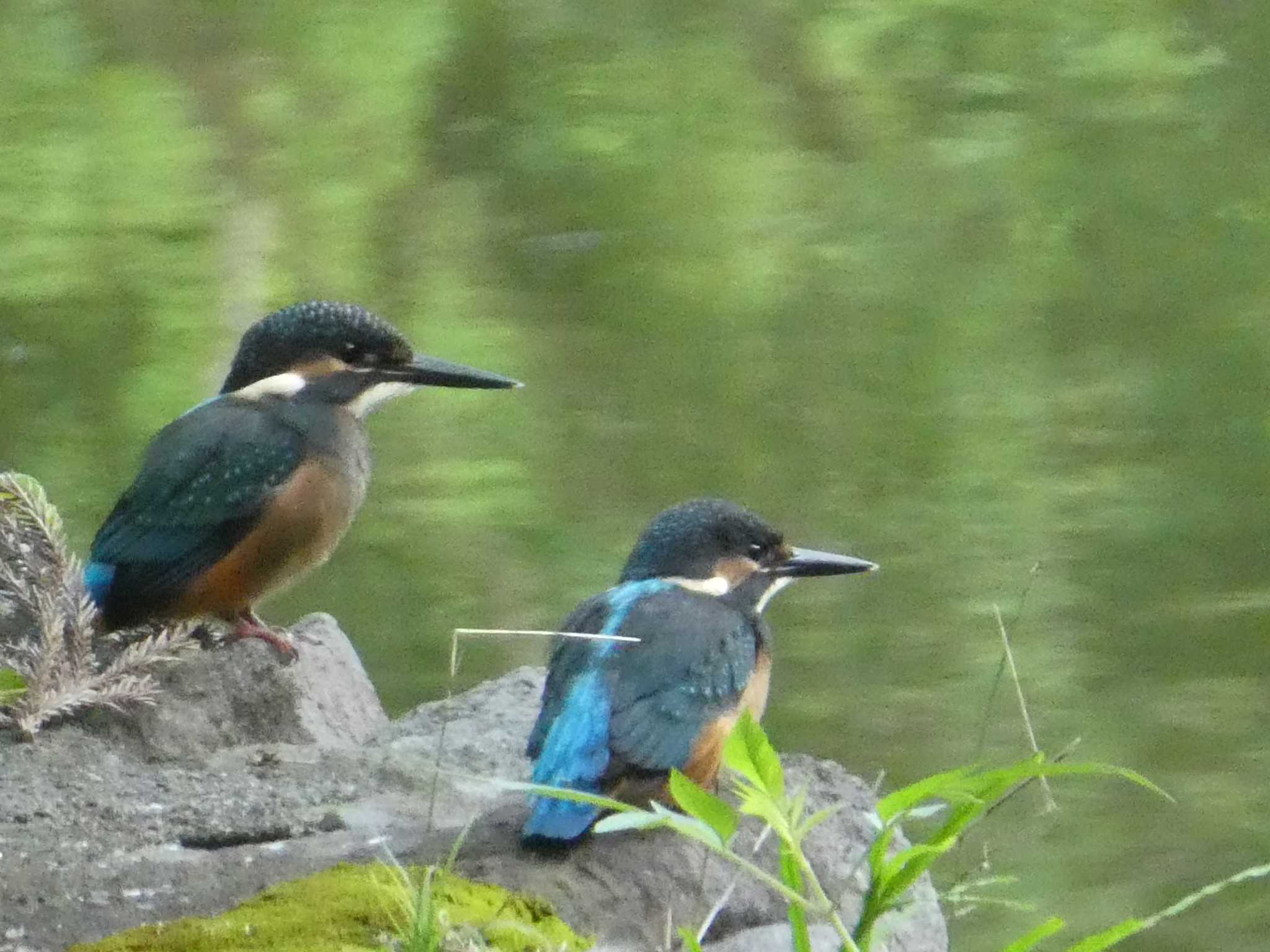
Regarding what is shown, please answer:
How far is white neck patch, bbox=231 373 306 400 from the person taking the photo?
338 cm

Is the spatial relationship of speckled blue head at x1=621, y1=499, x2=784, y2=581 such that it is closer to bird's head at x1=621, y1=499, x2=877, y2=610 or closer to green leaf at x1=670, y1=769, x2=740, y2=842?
bird's head at x1=621, y1=499, x2=877, y2=610

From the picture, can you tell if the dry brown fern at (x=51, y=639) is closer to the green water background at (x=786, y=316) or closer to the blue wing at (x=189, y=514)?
the blue wing at (x=189, y=514)

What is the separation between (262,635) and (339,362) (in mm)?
521

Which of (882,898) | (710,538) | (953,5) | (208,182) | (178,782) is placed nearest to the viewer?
(882,898)

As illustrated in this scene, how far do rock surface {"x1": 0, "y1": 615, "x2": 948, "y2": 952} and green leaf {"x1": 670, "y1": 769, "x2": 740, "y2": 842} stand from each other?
159mm

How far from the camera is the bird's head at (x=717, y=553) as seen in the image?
2.82 metres

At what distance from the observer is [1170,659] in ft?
17.3

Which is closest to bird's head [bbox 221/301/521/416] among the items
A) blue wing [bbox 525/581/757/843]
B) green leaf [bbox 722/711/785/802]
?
blue wing [bbox 525/581/757/843]

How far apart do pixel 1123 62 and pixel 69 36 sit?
317 cm

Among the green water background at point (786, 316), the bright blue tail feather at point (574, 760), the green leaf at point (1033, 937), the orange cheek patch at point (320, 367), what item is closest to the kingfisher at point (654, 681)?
the bright blue tail feather at point (574, 760)

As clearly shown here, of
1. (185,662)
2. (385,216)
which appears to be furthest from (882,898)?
(385,216)

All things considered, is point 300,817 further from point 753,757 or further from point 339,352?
point 339,352

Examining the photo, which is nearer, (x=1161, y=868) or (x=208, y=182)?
(x=1161, y=868)

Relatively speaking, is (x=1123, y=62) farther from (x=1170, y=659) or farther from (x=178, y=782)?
(x=178, y=782)
